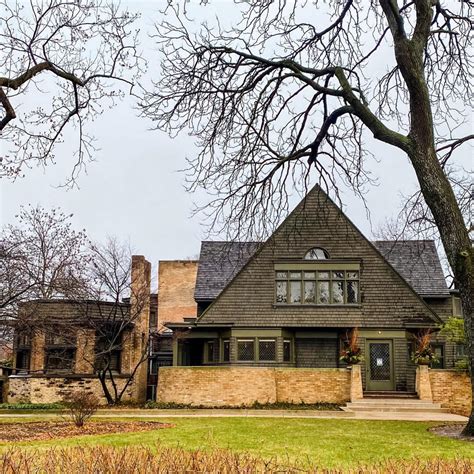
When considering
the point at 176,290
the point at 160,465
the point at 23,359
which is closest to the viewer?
the point at 160,465

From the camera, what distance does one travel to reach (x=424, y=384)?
2400 cm

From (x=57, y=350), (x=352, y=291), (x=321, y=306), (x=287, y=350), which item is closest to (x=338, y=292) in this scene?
(x=352, y=291)

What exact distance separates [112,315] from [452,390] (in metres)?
13.9

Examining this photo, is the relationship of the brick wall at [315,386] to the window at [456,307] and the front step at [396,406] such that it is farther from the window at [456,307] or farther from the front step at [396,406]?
the window at [456,307]

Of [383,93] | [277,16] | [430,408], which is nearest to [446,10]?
[383,93]

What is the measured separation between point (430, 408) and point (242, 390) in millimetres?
6788

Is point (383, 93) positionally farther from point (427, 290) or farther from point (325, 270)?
point (427, 290)

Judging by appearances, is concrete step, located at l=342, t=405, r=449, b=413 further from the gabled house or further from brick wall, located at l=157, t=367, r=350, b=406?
the gabled house

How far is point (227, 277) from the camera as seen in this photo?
1255 inches

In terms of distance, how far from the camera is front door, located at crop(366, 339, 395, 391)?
27055mm

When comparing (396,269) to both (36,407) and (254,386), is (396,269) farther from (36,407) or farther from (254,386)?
(36,407)

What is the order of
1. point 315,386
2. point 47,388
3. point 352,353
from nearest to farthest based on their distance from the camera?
point 315,386 → point 352,353 → point 47,388

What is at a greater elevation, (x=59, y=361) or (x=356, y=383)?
(x=59, y=361)

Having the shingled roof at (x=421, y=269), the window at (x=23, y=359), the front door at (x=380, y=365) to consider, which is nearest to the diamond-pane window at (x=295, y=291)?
the front door at (x=380, y=365)
